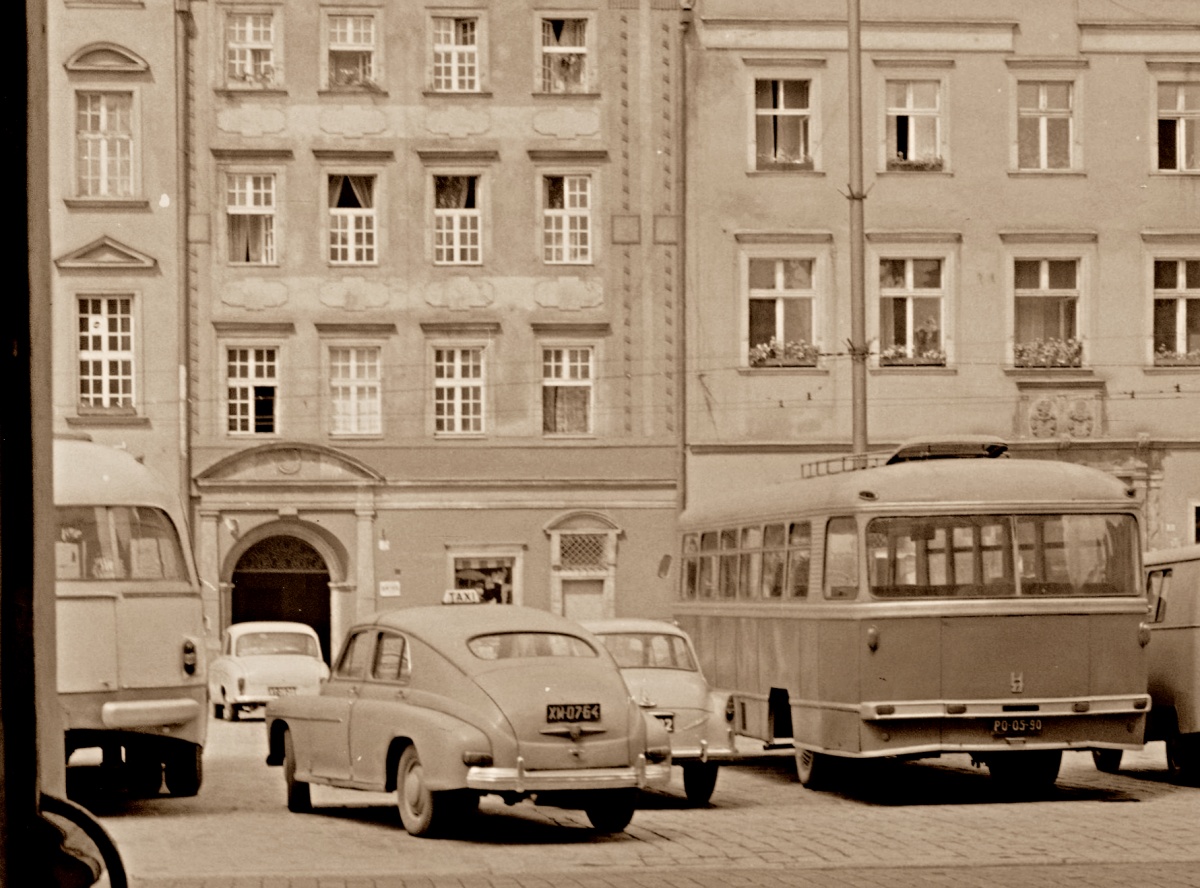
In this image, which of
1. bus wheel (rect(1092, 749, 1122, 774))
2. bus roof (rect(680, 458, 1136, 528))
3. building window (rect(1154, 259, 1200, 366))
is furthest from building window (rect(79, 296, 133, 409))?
bus roof (rect(680, 458, 1136, 528))

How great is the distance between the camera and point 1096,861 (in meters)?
13.5

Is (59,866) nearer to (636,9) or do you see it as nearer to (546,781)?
(546,781)

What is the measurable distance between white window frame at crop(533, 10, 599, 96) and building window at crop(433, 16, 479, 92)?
45.9 inches

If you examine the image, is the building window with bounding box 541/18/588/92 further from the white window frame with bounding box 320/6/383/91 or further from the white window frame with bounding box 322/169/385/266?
the white window frame with bounding box 322/169/385/266

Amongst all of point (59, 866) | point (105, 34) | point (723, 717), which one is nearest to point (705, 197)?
point (105, 34)

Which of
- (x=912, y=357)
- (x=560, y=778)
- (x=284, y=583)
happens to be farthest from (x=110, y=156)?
(x=560, y=778)

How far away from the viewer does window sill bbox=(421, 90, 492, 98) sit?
42.1 meters

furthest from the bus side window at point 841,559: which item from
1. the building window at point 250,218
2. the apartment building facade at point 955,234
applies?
the building window at point 250,218

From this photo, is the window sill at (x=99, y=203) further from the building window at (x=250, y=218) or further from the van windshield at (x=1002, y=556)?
the van windshield at (x=1002, y=556)

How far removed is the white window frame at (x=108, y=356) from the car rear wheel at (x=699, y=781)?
980 inches

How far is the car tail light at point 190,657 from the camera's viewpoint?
17484 mm

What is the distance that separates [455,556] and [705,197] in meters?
8.26

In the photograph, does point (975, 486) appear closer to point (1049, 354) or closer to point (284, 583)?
point (1049, 354)

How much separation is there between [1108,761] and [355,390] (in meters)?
22.4
